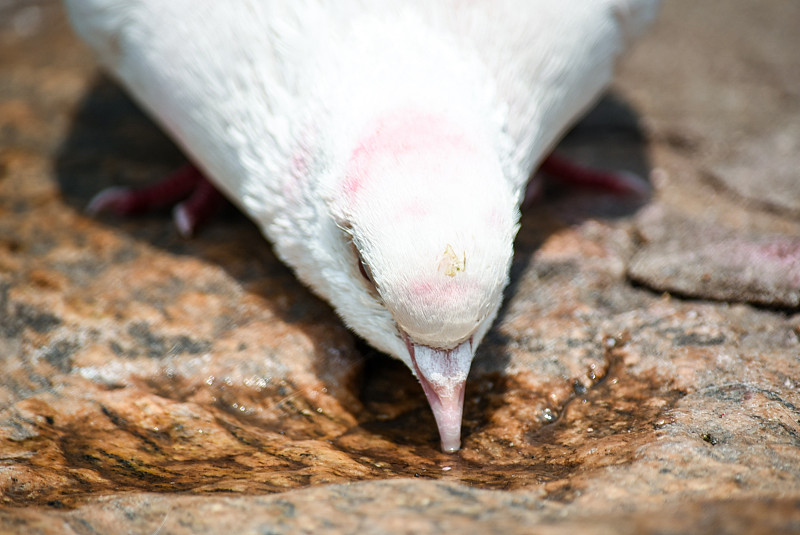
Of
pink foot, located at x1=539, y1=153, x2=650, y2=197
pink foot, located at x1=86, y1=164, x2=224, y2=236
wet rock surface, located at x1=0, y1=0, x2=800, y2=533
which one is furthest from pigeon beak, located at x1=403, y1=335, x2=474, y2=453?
pink foot, located at x1=539, y1=153, x2=650, y2=197

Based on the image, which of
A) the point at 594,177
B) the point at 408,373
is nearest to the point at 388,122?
the point at 408,373

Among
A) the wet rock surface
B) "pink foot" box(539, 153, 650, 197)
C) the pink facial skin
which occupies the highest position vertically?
the pink facial skin

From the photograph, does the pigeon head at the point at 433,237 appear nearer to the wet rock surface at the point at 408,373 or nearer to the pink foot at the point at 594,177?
the wet rock surface at the point at 408,373

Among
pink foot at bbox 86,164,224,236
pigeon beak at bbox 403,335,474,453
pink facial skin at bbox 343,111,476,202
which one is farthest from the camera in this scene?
pink foot at bbox 86,164,224,236

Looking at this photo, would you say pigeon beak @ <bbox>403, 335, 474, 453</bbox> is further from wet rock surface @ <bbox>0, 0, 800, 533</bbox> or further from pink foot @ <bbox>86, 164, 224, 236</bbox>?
pink foot @ <bbox>86, 164, 224, 236</bbox>

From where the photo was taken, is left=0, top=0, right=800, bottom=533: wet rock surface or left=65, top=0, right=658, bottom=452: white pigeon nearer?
left=0, top=0, right=800, bottom=533: wet rock surface

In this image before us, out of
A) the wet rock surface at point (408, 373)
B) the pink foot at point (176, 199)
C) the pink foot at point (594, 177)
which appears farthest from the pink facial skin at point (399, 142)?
Result: the pink foot at point (594, 177)

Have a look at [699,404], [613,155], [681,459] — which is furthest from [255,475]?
[613,155]

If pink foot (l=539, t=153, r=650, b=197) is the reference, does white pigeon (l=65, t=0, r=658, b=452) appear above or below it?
above
